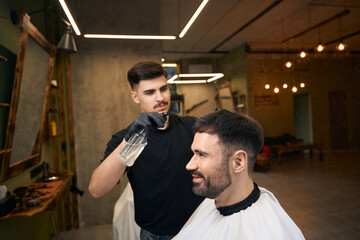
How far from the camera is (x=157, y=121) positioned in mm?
967

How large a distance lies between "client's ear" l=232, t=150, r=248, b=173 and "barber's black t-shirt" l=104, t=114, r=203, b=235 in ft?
1.39

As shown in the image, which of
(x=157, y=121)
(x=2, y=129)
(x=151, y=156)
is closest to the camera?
(x=157, y=121)

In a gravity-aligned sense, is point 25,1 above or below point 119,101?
above

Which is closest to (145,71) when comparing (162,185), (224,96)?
(162,185)

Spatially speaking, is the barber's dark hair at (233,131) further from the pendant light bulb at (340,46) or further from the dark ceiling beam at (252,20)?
the dark ceiling beam at (252,20)

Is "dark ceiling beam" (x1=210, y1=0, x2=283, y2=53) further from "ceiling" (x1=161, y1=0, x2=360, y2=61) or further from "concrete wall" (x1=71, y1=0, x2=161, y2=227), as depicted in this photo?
"concrete wall" (x1=71, y1=0, x2=161, y2=227)

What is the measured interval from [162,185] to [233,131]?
1.79ft

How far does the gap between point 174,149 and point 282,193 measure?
357 cm

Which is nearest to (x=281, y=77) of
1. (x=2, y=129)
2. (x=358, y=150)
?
(x=358, y=150)

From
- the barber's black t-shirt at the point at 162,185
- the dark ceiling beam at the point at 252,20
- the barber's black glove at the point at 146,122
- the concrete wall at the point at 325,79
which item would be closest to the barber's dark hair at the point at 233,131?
the barber's black glove at the point at 146,122

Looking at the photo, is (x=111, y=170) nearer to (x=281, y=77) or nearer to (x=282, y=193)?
(x=281, y=77)

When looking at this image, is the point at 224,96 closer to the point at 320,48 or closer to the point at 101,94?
the point at 320,48

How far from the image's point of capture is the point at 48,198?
2062 millimetres

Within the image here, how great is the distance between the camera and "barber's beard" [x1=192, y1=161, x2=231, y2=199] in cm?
104
